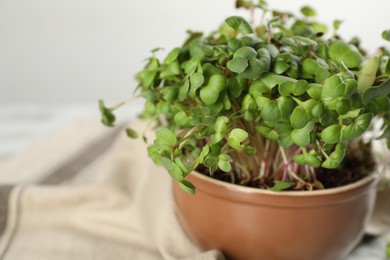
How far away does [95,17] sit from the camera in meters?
1.99

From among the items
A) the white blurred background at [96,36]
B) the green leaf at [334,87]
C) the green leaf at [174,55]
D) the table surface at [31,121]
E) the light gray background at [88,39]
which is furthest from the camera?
the light gray background at [88,39]

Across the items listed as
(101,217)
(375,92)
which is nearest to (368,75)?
(375,92)

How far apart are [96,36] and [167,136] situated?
1613 mm

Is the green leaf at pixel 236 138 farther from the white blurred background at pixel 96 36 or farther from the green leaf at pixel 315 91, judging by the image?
the white blurred background at pixel 96 36

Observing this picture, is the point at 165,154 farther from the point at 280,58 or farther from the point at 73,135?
the point at 73,135

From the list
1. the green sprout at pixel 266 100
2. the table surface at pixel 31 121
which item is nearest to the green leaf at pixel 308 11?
the green sprout at pixel 266 100

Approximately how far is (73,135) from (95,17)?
84 cm

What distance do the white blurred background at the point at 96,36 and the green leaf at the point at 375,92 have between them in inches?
51.2

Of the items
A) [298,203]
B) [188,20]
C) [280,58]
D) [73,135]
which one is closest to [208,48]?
[280,58]

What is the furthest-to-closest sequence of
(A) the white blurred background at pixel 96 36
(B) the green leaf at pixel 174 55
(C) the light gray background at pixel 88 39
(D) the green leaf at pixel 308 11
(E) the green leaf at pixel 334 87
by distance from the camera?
(C) the light gray background at pixel 88 39 → (A) the white blurred background at pixel 96 36 → (D) the green leaf at pixel 308 11 → (B) the green leaf at pixel 174 55 → (E) the green leaf at pixel 334 87

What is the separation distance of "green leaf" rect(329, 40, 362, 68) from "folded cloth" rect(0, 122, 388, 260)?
0.98ft

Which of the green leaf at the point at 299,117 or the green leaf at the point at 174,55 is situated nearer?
the green leaf at the point at 299,117

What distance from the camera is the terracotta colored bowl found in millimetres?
593

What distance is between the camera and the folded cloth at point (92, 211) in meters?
0.78
